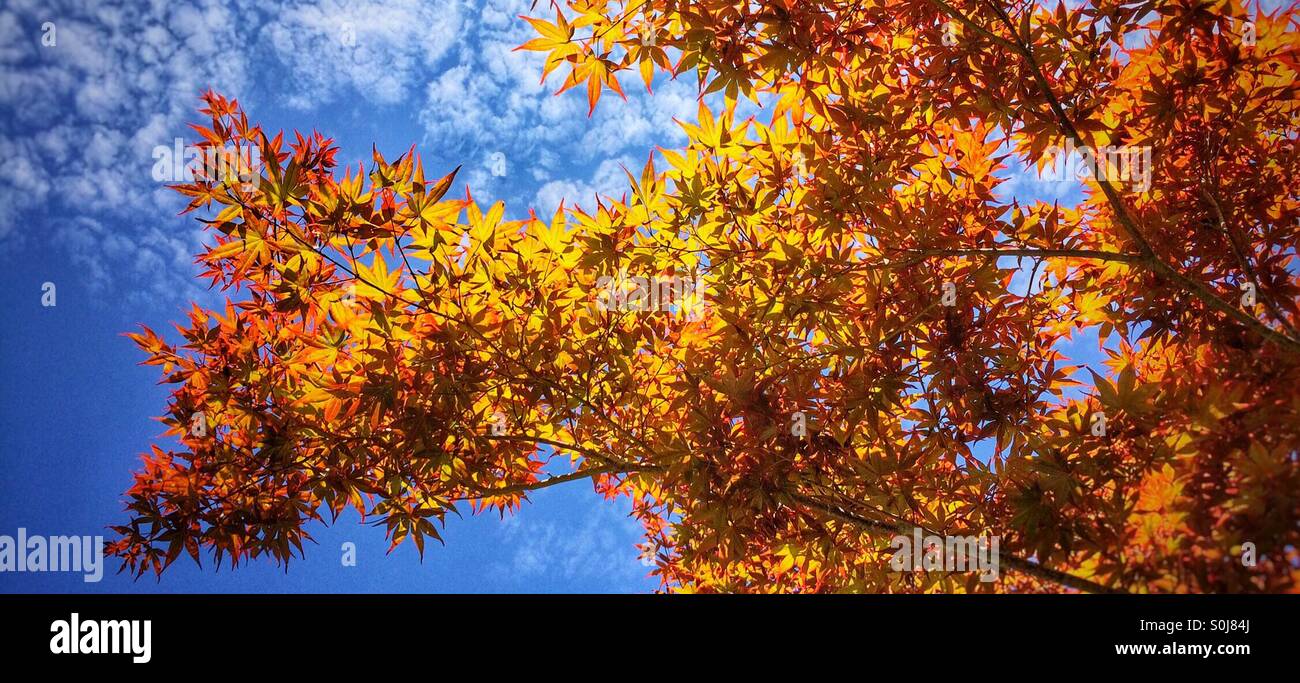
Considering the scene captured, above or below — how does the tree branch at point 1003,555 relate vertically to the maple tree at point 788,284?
below

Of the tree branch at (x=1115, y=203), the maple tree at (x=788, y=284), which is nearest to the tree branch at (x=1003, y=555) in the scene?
the maple tree at (x=788, y=284)

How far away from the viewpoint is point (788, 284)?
2.49 m

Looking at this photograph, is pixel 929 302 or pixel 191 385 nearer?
pixel 929 302

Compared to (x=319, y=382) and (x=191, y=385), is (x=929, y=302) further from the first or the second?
(x=191, y=385)

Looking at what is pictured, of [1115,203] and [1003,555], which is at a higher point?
[1115,203]

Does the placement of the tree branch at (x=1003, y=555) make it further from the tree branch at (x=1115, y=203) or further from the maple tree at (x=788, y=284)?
the tree branch at (x=1115, y=203)

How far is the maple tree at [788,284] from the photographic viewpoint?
2238mm

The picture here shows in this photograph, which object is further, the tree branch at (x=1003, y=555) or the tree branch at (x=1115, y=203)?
the tree branch at (x=1115, y=203)

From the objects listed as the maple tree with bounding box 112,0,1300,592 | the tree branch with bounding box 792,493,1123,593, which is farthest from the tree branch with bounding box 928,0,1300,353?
the tree branch with bounding box 792,493,1123,593

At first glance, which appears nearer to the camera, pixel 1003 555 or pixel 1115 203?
pixel 1115 203

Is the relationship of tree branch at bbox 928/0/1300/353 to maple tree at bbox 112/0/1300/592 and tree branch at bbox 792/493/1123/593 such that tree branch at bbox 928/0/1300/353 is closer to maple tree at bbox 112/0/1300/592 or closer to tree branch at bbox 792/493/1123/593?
maple tree at bbox 112/0/1300/592
